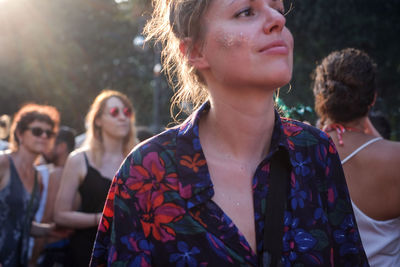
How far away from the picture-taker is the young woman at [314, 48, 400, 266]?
8.63 feet

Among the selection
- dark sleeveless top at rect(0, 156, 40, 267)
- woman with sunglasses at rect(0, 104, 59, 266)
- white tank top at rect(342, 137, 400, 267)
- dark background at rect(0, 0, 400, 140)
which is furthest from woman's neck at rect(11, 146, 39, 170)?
dark background at rect(0, 0, 400, 140)

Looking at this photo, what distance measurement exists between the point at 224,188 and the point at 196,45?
2.09 ft

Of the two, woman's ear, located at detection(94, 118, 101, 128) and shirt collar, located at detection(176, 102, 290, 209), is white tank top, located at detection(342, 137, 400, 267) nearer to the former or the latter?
shirt collar, located at detection(176, 102, 290, 209)

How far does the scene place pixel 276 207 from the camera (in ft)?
5.33

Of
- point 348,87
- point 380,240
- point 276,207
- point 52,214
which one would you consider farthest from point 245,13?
point 52,214

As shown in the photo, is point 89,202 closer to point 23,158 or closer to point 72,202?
point 72,202

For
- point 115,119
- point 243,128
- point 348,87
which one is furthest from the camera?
point 115,119

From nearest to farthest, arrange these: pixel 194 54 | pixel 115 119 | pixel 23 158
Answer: pixel 194 54, pixel 23 158, pixel 115 119

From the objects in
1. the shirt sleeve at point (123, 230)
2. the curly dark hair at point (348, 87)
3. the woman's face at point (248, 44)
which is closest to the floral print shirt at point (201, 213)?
the shirt sleeve at point (123, 230)

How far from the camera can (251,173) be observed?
1784 millimetres

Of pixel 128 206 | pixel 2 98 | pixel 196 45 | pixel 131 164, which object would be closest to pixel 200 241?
pixel 128 206

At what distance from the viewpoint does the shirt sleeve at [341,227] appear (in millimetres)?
1703

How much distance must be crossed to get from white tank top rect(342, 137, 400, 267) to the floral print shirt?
0.95m

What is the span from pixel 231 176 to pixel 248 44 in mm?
522
